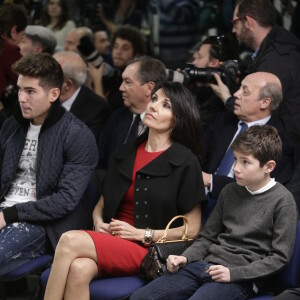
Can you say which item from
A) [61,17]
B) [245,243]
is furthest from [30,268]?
[61,17]

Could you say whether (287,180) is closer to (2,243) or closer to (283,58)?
(283,58)

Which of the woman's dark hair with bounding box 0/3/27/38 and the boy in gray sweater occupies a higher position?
the woman's dark hair with bounding box 0/3/27/38

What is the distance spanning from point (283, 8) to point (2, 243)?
9.37ft

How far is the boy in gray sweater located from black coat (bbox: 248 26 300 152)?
111cm

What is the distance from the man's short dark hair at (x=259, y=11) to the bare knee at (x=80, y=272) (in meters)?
2.07

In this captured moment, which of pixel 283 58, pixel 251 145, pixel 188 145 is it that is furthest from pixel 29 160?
pixel 283 58

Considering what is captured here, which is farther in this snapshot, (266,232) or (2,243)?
(2,243)

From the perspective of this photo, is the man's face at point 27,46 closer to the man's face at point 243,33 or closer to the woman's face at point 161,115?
the man's face at point 243,33

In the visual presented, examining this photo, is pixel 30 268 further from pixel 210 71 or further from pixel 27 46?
pixel 27 46

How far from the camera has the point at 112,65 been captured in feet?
22.2

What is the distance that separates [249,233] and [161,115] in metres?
0.81

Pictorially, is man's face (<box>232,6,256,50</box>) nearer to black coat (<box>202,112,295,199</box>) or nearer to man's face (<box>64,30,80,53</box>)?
black coat (<box>202,112,295,199</box>)

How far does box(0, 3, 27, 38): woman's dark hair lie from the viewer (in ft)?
18.4

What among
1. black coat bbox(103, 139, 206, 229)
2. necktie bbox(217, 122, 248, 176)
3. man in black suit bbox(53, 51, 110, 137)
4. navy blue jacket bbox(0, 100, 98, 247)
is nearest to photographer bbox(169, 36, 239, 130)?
necktie bbox(217, 122, 248, 176)
